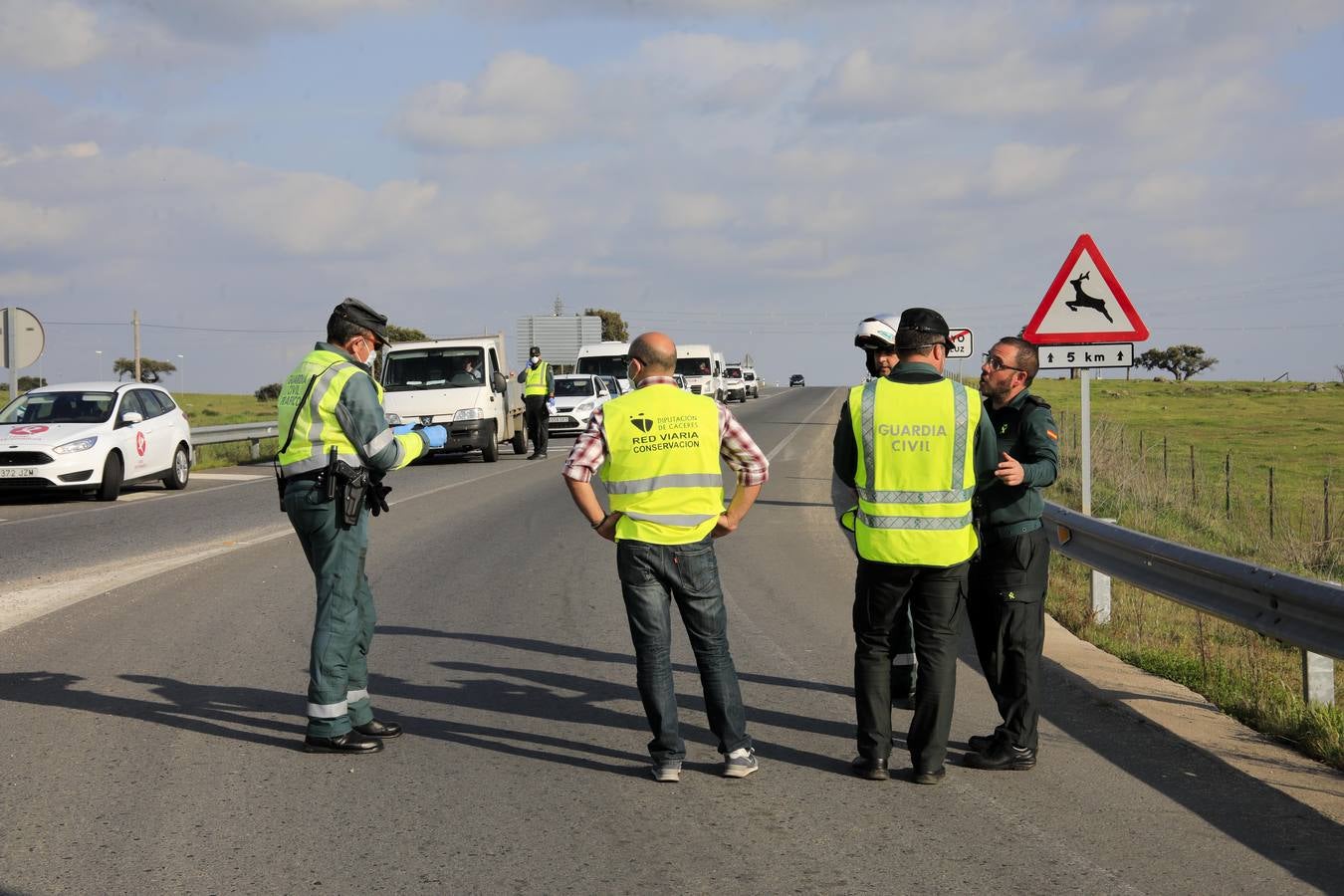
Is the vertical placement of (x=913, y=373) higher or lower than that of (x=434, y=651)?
higher

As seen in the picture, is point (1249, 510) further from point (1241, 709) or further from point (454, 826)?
point (454, 826)

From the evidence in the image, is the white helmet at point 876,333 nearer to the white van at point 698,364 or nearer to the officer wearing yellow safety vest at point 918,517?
the officer wearing yellow safety vest at point 918,517

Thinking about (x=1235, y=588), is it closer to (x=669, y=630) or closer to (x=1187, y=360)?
(x=669, y=630)

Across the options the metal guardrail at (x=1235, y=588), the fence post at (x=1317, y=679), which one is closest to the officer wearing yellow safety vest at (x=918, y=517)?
the metal guardrail at (x=1235, y=588)

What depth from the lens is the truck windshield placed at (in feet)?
171

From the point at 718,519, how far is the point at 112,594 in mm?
6512

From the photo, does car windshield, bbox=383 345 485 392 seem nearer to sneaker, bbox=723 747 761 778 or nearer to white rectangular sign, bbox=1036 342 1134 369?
white rectangular sign, bbox=1036 342 1134 369

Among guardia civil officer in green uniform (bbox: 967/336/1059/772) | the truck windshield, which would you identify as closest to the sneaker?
guardia civil officer in green uniform (bbox: 967/336/1059/772)

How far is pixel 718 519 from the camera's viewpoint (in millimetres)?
5617

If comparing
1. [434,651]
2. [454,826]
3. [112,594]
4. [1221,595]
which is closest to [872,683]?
[454,826]

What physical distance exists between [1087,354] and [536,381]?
16837 millimetres

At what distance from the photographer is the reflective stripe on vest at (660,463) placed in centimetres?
541

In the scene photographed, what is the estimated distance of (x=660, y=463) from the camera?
5418 millimetres

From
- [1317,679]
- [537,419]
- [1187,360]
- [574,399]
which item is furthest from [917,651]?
[1187,360]
